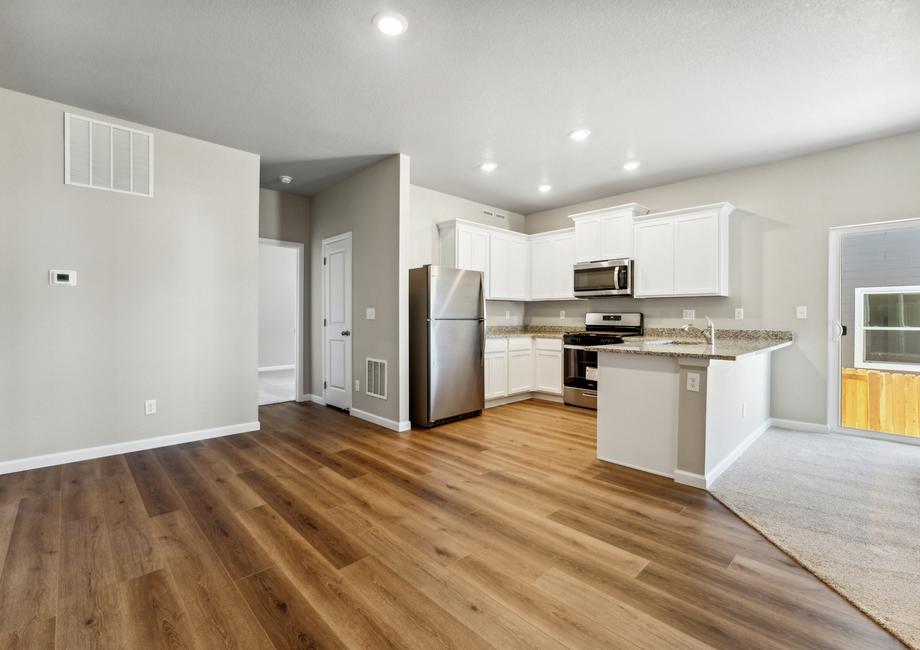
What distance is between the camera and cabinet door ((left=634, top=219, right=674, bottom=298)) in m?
4.79

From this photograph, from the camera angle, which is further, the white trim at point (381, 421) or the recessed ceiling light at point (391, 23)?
the white trim at point (381, 421)

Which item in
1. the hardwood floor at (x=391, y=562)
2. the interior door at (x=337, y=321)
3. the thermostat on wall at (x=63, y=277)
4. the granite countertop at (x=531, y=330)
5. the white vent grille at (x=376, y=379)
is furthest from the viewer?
the granite countertop at (x=531, y=330)

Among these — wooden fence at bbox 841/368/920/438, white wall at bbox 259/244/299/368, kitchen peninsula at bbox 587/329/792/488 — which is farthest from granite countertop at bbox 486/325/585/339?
white wall at bbox 259/244/299/368

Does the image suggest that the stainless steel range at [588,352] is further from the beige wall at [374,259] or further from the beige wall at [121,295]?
the beige wall at [121,295]

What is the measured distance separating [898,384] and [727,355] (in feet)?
9.07

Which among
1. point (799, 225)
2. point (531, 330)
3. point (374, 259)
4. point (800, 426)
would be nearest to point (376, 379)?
point (374, 259)

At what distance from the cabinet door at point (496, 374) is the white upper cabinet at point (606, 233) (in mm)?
1687

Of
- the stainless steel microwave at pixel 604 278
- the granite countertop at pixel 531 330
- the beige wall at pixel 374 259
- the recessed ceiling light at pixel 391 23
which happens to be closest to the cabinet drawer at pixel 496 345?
the granite countertop at pixel 531 330

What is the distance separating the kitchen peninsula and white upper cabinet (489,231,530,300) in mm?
2691

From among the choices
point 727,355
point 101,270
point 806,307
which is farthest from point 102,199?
point 806,307

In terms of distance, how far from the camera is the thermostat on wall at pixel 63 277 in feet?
10.5

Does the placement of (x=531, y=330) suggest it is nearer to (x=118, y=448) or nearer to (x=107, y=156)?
(x=118, y=448)

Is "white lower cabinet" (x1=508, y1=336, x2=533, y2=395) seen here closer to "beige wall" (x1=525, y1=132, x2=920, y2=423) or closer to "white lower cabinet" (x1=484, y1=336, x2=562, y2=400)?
"white lower cabinet" (x1=484, y1=336, x2=562, y2=400)

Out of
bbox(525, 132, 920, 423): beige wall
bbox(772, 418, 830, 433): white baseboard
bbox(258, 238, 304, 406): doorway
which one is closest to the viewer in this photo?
bbox(525, 132, 920, 423): beige wall
